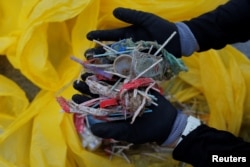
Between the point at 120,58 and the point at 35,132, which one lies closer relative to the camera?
the point at 120,58

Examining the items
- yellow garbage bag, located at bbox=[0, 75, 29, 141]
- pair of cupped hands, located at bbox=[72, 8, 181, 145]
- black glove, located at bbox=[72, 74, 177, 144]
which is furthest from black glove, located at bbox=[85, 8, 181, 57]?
yellow garbage bag, located at bbox=[0, 75, 29, 141]

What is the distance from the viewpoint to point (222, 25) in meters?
1.16

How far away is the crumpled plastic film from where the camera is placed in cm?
122

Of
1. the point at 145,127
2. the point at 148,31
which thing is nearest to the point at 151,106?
the point at 145,127

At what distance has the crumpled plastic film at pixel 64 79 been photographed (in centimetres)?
122

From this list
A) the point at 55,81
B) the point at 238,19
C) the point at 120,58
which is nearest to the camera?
the point at 120,58

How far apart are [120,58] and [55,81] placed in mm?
275

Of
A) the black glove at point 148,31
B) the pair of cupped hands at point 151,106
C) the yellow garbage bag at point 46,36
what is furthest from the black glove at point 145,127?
the yellow garbage bag at point 46,36

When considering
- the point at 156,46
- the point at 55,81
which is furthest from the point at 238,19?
the point at 55,81

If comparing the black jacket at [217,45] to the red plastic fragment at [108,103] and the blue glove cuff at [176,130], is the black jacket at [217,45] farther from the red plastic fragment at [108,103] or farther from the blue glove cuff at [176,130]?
the red plastic fragment at [108,103]

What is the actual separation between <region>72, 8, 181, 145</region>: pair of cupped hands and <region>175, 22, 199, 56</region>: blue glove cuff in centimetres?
1

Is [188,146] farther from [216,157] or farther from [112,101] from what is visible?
[112,101]

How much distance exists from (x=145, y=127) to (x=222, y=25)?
26 cm

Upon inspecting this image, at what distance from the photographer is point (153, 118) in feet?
3.51
